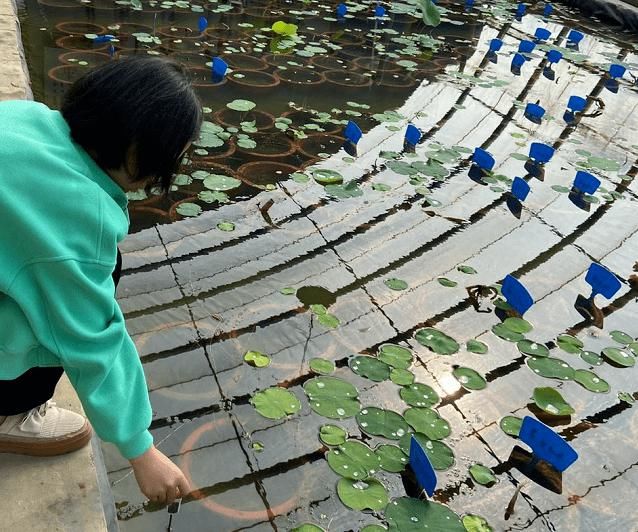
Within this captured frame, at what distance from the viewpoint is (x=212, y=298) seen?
1888 mm

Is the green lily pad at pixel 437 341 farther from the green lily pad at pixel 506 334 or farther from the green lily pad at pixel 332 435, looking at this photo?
the green lily pad at pixel 332 435

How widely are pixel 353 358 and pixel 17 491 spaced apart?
93cm

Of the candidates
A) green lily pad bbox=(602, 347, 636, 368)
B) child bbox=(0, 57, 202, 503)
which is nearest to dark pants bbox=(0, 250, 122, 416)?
child bbox=(0, 57, 202, 503)

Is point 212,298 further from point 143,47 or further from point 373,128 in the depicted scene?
point 143,47

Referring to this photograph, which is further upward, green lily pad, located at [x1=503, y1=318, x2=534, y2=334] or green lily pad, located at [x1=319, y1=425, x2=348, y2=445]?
green lily pad, located at [x1=319, y1=425, x2=348, y2=445]

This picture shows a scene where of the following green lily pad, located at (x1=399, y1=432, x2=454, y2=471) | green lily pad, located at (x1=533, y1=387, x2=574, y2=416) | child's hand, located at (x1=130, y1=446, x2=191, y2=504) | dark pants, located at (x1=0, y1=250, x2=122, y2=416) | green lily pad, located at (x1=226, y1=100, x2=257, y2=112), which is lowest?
green lily pad, located at (x1=226, y1=100, x2=257, y2=112)

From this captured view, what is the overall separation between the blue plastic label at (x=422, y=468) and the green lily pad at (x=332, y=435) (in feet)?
0.60

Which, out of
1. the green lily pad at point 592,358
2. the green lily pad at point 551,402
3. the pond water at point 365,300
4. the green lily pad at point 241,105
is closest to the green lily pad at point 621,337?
the pond water at point 365,300

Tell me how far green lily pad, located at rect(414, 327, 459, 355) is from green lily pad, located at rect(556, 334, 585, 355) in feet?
1.21

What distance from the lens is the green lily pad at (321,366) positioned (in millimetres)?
1673

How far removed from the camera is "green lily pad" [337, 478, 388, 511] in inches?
52.2

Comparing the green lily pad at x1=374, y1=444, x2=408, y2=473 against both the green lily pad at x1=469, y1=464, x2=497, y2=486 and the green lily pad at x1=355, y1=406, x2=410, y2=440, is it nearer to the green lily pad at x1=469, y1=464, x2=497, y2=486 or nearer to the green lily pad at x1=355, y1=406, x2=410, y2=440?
the green lily pad at x1=355, y1=406, x2=410, y2=440

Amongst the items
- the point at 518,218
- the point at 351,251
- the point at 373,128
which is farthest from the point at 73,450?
the point at 373,128

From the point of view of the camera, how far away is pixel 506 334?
195 cm
